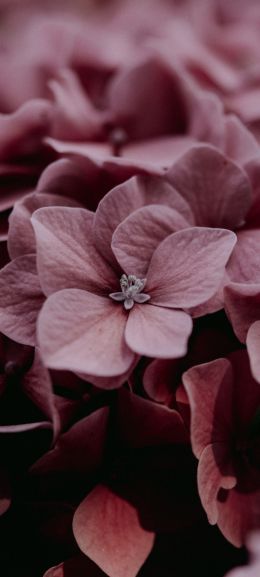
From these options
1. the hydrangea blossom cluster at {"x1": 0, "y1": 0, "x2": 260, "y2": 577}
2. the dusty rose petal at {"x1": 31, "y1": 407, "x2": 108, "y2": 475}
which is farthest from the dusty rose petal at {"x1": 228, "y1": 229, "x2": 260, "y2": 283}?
the dusty rose petal at {"x1": 31, "y1": 407, "x2": 108, "y2": 475}

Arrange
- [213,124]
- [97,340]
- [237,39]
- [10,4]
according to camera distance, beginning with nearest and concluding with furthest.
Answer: [97,340], [213,124], [237,39], [10,4]

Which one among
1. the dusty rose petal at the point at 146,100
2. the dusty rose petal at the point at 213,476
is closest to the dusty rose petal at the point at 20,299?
the dusty rose petal at the point at 213,476

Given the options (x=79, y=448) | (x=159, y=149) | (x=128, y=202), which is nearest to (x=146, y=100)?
(x=159, y=149)

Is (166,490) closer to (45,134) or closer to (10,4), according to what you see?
(45,134)

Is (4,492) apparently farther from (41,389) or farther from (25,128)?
(25,128)

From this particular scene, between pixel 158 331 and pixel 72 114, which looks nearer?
pixel 158 331

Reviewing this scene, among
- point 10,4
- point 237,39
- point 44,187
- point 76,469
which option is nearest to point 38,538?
point 76,469

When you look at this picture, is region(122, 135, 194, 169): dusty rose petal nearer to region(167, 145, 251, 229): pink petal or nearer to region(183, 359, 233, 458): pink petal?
region(167, 145, 251, 229): pink petal
